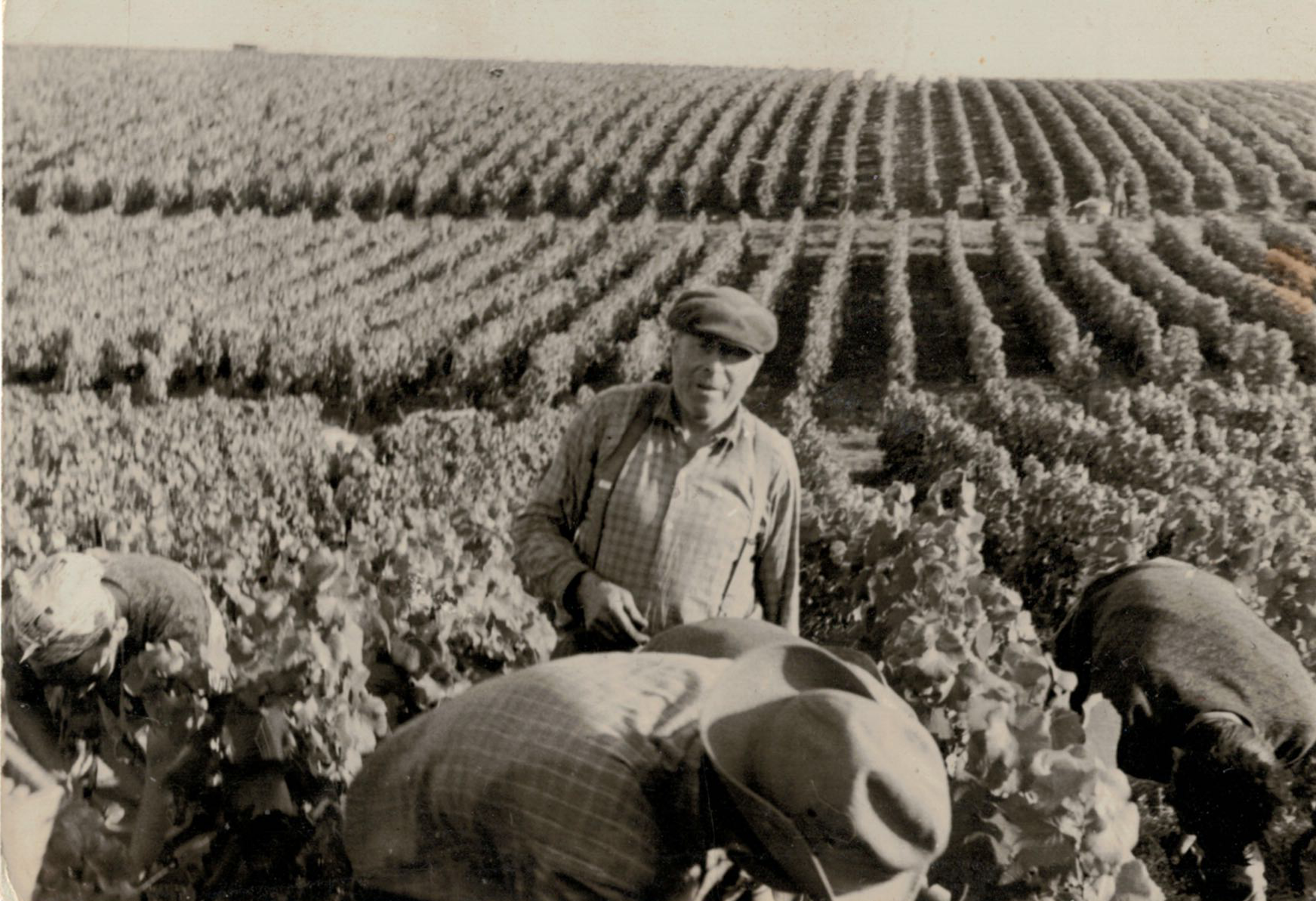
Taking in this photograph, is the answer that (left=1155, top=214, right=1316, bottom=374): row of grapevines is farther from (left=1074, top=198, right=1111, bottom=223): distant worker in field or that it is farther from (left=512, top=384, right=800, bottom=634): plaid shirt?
(left=512, top=384, right=800, bottom=634): plaid shirt

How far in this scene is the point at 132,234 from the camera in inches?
163

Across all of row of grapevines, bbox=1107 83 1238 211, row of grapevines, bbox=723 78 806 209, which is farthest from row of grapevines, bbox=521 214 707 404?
row of grapevines, bbox=1107 83 1238 211

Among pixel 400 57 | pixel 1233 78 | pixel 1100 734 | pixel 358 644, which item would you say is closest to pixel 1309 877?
pixel 1100 734

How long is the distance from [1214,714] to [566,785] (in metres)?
2.18

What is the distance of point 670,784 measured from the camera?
189 centimetres

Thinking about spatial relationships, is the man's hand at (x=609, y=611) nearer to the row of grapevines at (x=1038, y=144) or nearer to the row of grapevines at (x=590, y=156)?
the row of grapevines at (x=590, y=156)

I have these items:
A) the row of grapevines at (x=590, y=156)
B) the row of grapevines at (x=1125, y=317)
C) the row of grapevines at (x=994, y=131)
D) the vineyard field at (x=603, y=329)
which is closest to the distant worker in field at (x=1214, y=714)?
the vineyard field at (x=603, y=329)

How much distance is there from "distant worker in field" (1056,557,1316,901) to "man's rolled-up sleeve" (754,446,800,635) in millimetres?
1256

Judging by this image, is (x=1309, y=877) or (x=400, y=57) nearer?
(x=1309, y=877)

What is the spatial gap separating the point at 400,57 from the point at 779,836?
299 centimetres

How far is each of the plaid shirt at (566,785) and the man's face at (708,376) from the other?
2.29 feet

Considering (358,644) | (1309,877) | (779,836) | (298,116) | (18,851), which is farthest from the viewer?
(298,116)

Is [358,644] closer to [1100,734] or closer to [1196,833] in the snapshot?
[1100,734]

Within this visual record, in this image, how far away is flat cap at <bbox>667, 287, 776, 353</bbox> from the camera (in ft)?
8.11
